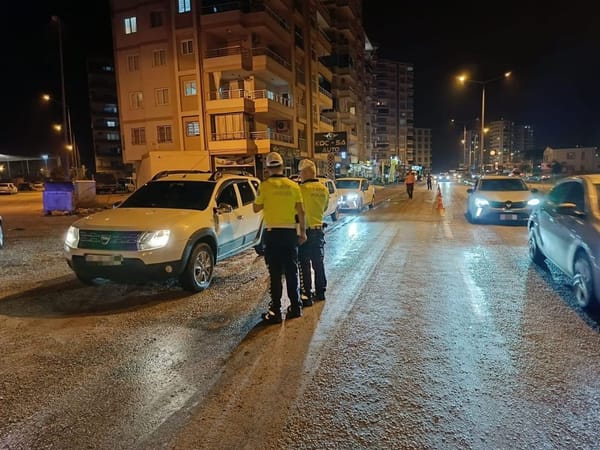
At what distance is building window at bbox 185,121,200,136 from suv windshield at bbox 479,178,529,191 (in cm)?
2575

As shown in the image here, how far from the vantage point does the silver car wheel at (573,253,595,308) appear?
5.38 m

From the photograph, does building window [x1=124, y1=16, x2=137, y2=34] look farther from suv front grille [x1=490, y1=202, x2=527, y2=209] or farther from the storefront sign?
suv front grille [x1=490, y1=202, x2=527, y2=209]

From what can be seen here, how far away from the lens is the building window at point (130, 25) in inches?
1467

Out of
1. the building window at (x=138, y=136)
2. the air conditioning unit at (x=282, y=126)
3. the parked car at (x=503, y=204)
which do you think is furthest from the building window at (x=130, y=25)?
the parked car at (x=503, y=204)

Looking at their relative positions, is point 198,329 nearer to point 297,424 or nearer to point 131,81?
point 297,424

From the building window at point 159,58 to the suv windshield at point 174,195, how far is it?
106 feet

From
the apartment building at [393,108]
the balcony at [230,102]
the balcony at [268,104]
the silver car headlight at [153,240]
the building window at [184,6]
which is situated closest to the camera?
the silver car headlight at [153,240]

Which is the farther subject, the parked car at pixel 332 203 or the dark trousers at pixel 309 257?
the parked car at pixel 332 203

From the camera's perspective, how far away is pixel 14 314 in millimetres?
5973

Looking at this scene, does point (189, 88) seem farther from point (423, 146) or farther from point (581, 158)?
point (423, 146)

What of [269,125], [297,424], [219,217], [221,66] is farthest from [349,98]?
[297,424]

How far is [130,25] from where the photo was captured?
1475 inches

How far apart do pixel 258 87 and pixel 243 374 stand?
34.9 meters

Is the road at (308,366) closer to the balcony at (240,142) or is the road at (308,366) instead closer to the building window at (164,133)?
the balcony at (240,142)
